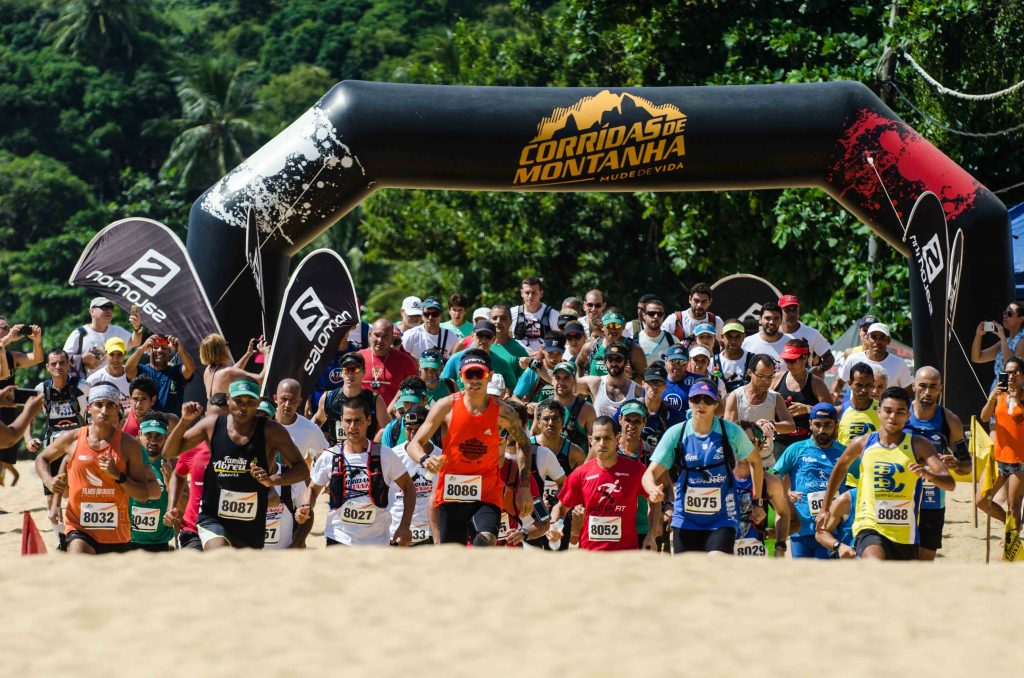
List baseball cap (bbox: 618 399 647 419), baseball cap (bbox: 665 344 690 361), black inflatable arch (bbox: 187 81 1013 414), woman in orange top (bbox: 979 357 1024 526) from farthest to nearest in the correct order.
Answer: black inflatable arch (bbox: 187 81 1013 414), baseball cap (bbox: 665 344 690 361), woman in orange top (bbox: 979 357 1024 526), baseball cap (bbox: 618 399 647 419)

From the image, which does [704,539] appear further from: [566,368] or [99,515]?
[99,515]

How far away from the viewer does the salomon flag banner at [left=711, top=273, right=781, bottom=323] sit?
564 inches

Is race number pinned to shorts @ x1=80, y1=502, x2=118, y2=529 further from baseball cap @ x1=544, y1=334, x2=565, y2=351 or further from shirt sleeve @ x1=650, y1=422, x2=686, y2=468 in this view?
baseball cap @ x1=544, y1=334, x2=565, y2=351

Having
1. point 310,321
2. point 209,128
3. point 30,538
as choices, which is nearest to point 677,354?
point 310,321

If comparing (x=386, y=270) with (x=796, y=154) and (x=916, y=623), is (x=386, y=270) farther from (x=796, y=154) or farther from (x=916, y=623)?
(x=916, y=623)

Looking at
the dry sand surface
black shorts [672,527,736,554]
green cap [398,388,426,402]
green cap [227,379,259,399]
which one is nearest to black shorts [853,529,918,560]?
black shorts [672,527,736,554]

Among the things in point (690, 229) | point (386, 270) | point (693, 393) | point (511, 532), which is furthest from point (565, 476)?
point (386, 270)

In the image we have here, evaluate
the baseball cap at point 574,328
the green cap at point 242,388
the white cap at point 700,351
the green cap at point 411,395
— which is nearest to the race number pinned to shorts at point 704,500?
the green cap at point 411,395

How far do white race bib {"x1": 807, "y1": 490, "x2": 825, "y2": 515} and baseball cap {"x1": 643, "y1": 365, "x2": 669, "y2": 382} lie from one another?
1.44 metres

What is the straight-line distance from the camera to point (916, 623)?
20.9ft

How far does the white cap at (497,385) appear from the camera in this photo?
1146 cm

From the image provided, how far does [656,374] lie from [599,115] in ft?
8.19

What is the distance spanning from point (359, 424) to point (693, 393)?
2.10 meters

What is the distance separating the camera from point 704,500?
29.2 feet
